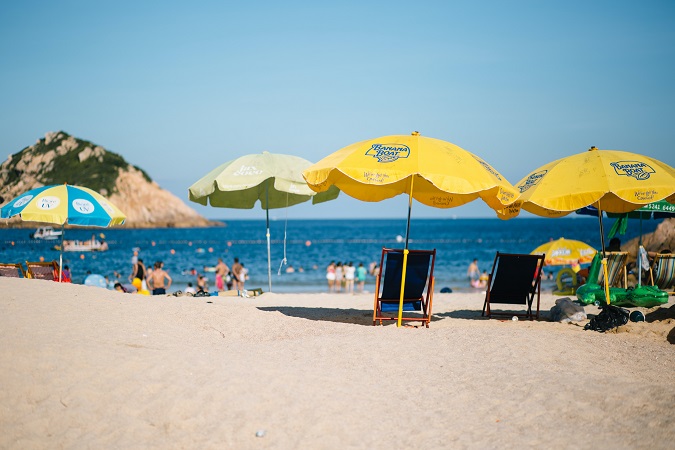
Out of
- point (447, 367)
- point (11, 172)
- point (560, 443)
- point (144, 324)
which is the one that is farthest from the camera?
point (11, 172)

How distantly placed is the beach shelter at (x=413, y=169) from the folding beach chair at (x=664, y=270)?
605 centimetres

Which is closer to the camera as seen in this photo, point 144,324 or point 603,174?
point 144,324

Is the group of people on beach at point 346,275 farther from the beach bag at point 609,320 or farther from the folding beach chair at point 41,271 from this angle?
the beach bag at point 609,320

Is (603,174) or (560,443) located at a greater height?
(603,174)

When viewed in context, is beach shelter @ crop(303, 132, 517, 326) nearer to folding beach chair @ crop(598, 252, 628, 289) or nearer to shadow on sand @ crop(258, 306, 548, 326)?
shadow on sand @ crop(258, 306, 548, 326)

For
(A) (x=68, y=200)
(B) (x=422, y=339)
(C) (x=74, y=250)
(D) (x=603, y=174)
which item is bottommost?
(C) (x=74, y=250)

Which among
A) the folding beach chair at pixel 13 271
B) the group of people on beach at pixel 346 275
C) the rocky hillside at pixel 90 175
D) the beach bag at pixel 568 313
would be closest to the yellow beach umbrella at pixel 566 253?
the group of people on beach at pixel 346 275

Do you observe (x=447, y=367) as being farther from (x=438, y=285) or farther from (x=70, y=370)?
(x=438, y=285)

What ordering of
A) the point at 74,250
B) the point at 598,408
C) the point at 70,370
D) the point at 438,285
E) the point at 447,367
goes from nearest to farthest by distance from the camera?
1. the point at 598,408
2. the point at 70,370
3. the point at 447,367
4. the point at 438,285
5. the point at 74,250

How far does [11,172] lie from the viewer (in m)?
136

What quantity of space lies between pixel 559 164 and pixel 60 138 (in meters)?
152

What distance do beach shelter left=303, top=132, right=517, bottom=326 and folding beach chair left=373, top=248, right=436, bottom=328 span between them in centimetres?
19

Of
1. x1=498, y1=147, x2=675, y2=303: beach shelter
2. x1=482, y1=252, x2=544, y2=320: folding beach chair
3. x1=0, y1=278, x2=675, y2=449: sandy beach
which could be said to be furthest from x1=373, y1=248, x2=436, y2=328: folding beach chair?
x1=498, y1=147, x2=675, y2=303: beach shelter

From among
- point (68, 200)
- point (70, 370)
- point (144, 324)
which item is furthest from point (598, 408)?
point (68, 200)
